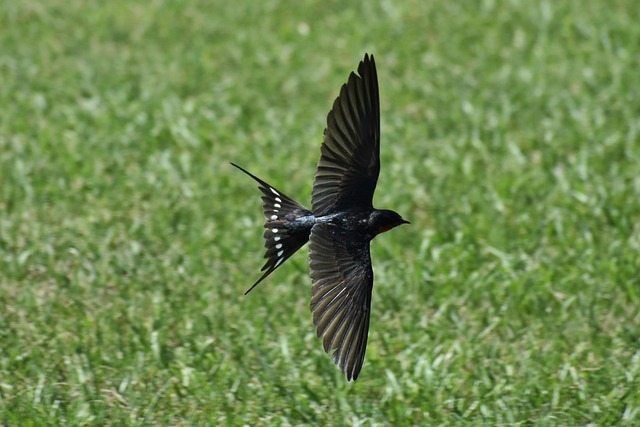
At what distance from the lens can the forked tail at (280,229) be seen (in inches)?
183

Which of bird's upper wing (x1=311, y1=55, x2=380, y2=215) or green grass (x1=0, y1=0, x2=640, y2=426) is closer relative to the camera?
bird's upper wing (x1=311, y1=55, x2=380, y2=215)

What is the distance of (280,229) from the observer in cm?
468

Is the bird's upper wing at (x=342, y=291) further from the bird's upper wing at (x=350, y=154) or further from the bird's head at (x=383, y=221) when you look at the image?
the bird's upper wing at (x=350, y=154)

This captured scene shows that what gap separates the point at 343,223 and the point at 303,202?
2.27 metres

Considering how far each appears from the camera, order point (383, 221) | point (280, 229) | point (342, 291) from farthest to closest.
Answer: point (280, 229) < point (383, 221) < point (342, 291)

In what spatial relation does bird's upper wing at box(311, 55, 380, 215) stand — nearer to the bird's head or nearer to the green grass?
the bird's head

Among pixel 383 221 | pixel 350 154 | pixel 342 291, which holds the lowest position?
pixel 342 291

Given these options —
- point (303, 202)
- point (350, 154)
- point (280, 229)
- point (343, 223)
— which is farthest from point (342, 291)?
point (303, 202)

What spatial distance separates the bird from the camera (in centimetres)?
424

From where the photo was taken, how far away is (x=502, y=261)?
6.13 m

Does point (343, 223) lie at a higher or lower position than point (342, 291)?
higher

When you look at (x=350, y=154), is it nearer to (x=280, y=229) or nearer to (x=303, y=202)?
(x=280, y=229)

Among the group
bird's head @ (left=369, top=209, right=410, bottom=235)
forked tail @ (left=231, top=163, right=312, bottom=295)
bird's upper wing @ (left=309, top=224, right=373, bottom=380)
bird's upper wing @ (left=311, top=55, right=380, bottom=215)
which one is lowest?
bird's upper wing @ (left=309, top=224, right=373, bottom=380)

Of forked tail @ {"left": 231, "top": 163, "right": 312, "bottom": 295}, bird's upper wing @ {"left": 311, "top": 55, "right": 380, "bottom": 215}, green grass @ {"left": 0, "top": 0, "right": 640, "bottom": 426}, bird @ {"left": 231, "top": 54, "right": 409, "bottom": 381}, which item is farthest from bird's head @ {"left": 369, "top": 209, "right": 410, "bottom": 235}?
green grass @ {"left": 0, "top": 0, "right": 640, "bottom": 426}
